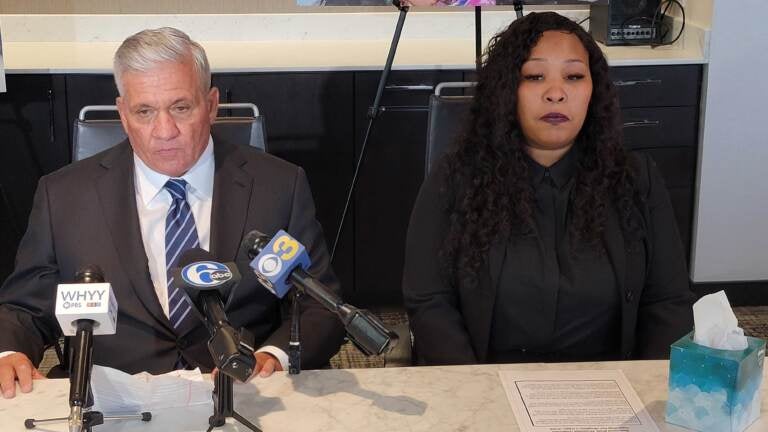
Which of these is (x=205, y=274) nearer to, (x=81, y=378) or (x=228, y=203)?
(x=81, y=378)

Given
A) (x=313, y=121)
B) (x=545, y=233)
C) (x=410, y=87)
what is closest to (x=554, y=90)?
(x=545, y=233)

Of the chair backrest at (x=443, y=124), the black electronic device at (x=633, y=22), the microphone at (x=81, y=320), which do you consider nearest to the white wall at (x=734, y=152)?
the black electronic device at (x=633, y=22)

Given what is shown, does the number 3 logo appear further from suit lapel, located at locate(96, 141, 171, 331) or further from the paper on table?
suit lapel, located at locate(96, 141, 171, 331)

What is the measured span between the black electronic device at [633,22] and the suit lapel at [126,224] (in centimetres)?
253

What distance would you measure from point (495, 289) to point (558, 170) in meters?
0.28

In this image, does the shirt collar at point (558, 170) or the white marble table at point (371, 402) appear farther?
the shirt collar at point (558, 170)

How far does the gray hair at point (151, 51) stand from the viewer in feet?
6.29

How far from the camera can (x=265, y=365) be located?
1.74m

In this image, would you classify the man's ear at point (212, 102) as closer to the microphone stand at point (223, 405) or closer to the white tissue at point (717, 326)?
the microphone stand at point (223, 405)

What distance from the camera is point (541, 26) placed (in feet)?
6.89

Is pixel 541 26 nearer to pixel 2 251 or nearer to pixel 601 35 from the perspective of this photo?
pixel 601 35

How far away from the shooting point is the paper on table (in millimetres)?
1564

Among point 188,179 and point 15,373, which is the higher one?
point 188,179

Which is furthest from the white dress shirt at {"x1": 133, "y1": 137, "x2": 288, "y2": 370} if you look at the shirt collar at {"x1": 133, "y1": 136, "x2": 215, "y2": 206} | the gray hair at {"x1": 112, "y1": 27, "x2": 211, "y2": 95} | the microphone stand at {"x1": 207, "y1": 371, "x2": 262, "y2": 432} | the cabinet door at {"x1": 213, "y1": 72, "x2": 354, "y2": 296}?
the cabinet door at {"x1": 213, "y1": 72, "x2": 354, "y2": 296}
